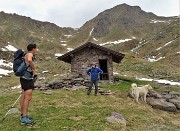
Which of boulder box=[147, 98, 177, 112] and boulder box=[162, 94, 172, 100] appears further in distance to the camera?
boulder box=[162, 94, 172, 100]

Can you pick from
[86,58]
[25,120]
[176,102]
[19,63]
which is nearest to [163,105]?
[176,102]

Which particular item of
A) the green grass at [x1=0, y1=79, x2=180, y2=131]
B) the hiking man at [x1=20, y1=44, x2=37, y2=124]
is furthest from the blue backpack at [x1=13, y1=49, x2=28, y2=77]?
the green grass at [x1=0, y1=79, x2=180, y2=131]

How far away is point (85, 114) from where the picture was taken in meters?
20.0

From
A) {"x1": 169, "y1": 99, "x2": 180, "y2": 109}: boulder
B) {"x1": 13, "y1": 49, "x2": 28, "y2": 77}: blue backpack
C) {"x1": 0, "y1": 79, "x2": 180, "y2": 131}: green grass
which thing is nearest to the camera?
{"x1": 13, "y1": 49, "x2": 28, "y2": 77}: blue backpack

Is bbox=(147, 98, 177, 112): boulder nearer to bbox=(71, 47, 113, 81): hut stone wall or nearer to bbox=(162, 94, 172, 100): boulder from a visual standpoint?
bbox=(162, 94, 172, 100): boulder

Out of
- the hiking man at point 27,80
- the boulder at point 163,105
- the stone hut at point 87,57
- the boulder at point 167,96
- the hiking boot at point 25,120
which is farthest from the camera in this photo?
the stone hut at point 87,57

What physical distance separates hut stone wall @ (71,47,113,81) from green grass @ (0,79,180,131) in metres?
9.75

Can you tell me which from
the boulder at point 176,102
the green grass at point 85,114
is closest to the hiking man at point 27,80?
the green grass at point 85,114

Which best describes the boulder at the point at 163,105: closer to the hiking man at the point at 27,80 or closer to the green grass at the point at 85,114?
the green grass at the point at 85,114

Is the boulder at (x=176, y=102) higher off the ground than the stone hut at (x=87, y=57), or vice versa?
the stone hut at (x=87, y=57)

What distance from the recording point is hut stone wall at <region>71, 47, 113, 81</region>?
125ft

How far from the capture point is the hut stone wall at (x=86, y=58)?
3822 cm

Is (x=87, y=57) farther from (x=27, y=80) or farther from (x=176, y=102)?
(x=27, y=80)

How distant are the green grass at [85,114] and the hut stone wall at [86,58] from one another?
9.75 m
